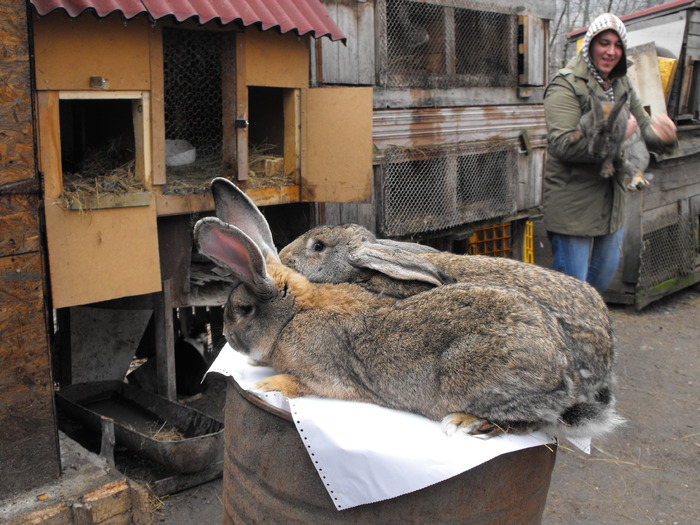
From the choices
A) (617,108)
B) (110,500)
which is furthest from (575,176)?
(110,500)

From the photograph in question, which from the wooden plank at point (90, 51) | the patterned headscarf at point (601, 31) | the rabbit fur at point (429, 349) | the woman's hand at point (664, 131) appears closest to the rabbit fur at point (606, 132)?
the patterned headscarf at point (601, 31)

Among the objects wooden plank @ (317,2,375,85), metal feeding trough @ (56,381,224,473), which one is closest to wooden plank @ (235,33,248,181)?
wooden plank @ (317,2,375,85)

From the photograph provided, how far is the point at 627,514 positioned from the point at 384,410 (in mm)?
2379

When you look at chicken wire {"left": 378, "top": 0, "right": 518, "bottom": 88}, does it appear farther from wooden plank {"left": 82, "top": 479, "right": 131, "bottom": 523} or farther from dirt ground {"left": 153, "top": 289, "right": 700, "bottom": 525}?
wooden plank {"left": 82, "top": 479, "right": 131, "bottom": 523}

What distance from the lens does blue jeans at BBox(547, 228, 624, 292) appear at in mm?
4402

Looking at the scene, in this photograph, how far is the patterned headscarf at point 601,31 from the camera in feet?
14.0

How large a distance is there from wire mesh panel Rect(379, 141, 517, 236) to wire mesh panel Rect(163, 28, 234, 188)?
144 centimetres

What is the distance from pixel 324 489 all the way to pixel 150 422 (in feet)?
9.60

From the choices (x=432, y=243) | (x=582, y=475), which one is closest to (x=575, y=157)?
(x=582, y=475)

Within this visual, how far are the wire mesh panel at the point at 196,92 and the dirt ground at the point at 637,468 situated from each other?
2135 mm

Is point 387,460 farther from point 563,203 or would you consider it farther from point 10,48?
point 563,203

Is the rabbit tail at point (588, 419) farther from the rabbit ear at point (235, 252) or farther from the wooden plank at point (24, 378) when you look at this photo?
the wooden plank at point (24, 378)

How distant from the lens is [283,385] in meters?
2.02

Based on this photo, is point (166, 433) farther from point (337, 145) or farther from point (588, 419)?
point (588, 419)
